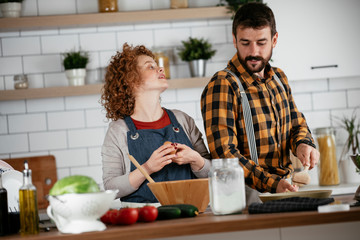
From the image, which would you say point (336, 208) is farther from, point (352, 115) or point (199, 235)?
point (352, 115)

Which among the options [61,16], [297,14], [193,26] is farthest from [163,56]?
[297,14]

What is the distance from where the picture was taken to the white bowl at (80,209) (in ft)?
4.69

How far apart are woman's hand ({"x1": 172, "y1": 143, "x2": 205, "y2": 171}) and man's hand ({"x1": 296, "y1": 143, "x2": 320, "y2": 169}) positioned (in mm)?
419

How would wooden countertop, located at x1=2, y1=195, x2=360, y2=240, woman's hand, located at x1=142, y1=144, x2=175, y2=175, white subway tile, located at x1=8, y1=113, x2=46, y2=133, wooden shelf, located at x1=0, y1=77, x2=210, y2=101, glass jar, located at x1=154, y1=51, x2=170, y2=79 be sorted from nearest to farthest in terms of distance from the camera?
wooden countertop, located at x1=2, y1=195, x2=360, y2=240 < woman's hand, located at x1=142, y1=144, x2=175, y2=175 < wooden shelf, located at x1=0, y1=77, x2=210, y2=101 < glass jar, located at x1=154, y1=51, x2=170, y2=79 < white subway tile, located at x1=8, y1=113, x2=46, y2=133

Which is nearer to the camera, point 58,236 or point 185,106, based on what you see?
point 58,236

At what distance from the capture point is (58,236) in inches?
55.8

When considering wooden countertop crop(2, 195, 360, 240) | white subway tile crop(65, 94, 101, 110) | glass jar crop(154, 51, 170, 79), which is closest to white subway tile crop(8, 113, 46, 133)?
white subway tile crop(65, 94, 101, 110)

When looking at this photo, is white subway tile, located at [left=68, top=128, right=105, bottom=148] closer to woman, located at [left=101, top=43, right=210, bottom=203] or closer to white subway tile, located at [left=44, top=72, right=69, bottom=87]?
white subway tile, located at [left=44, top=72, right=69, bottom=87]

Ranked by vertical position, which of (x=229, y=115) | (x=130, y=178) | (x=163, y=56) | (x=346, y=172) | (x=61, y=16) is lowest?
(x=346, y=172)

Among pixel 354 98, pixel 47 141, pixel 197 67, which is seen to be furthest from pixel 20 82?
pixel 354 98

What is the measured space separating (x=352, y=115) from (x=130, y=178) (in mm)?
2373

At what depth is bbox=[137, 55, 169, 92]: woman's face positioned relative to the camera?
233cm

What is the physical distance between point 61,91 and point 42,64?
1.15 feet

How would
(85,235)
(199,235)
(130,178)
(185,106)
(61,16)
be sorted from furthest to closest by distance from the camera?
(185,106) < (61,16) < (130,178) < (199,235) < (85,235)
